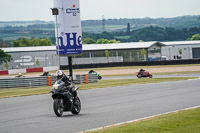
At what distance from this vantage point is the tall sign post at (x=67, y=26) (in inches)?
1405

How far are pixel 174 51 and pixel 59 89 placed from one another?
9825 cm

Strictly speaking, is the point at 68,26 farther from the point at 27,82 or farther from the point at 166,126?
the point at 166,126

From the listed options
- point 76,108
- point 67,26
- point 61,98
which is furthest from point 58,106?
point 67,26

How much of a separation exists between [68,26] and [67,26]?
81mm

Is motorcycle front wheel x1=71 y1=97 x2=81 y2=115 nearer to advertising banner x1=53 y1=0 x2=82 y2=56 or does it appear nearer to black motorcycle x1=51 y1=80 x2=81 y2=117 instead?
black motorcycle x1=51 y1=80 x2=81 y2=117

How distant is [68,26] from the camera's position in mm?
36438

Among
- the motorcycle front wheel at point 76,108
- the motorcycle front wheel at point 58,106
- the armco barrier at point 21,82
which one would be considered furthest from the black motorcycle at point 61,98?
the armco barrier at point 21,82

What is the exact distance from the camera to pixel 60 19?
1423 inches

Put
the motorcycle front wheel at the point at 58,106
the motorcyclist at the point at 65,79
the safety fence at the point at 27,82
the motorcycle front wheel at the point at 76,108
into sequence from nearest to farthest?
the motorcycle front wheel at the point at 58,106 → the motorcyclist at the point at 65,79 → the motorcycle front wheel at the point at 76,108 → the safety fence at the point at 27,82

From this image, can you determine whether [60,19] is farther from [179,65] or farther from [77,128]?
[179,65]

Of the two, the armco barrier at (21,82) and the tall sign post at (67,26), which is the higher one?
the tall sign post at (67,26)

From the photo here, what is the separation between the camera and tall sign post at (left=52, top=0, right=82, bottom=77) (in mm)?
35688

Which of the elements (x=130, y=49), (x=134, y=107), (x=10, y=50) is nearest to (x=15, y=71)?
(x=10, y=50)

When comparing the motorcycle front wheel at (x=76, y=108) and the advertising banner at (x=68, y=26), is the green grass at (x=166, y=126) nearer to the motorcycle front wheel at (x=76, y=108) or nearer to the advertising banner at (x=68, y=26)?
the motorcycle front wheel at (x=76, y=108)
